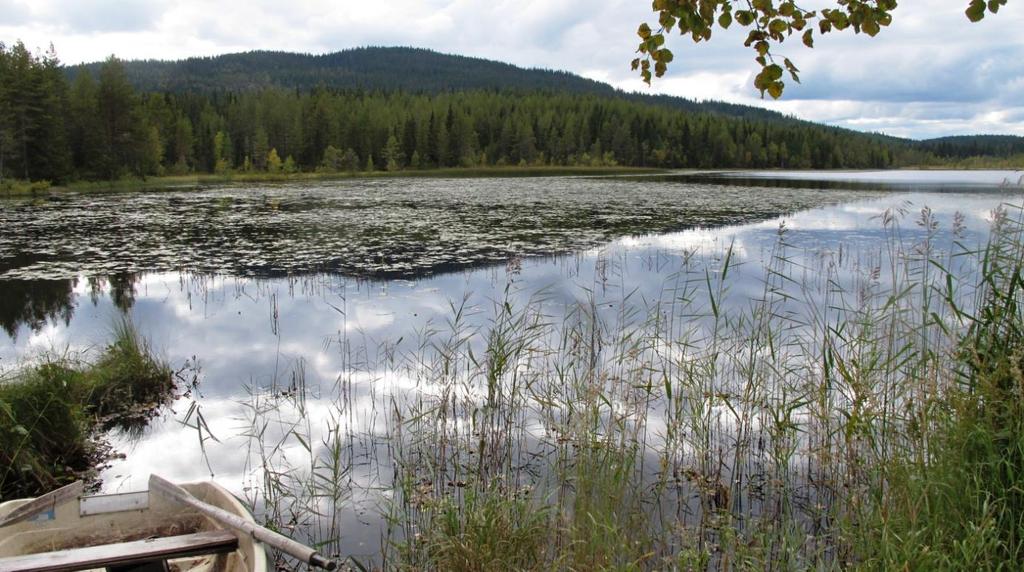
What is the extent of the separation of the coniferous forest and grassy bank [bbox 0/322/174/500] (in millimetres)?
43763

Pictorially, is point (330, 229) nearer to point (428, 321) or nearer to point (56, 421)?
point (428, 321)

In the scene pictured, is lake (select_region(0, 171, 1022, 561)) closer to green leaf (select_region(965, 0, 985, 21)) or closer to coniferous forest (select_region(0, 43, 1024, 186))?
green leaf (select_region(965, 0, 985, 21))

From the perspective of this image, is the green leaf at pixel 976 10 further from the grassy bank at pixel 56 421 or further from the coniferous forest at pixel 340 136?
the coniferous forest at pixel 340 136

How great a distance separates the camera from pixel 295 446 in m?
6.69

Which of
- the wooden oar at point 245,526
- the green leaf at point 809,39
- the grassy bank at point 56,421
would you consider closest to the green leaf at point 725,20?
the green leaf at point 809,39

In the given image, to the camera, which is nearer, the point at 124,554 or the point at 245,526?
the point at 124,554

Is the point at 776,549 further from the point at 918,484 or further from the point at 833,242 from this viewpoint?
Answer: the point at 833,242

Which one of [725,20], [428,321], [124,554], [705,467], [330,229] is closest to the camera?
[725,20]

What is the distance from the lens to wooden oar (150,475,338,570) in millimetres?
3564

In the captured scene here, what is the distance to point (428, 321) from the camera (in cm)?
965

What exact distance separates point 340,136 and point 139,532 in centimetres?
8824

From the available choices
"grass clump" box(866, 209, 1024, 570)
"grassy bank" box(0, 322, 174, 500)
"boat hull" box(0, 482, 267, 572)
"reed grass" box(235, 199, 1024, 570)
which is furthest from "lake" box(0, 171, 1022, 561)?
"grass clump" box(866, 209, 1024, 570)

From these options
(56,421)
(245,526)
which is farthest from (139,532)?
(56,421)

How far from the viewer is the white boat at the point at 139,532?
3.77 m
